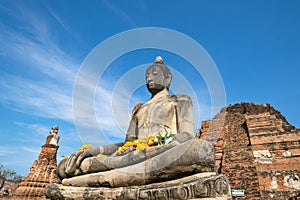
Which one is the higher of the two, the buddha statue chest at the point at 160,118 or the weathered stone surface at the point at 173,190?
the buddha statue chest at the point at 160,118

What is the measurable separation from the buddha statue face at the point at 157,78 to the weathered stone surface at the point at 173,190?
2194mm

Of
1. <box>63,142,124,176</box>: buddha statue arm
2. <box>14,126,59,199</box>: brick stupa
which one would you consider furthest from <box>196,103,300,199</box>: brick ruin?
<box>14,126,59,199</box>: brick stupa

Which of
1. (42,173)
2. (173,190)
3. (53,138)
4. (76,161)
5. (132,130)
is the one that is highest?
(53,138)

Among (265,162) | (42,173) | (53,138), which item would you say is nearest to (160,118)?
(265,162)

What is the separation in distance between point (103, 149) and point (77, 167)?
1.76 ft

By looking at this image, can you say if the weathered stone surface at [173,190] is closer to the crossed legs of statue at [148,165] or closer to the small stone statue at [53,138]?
the crossed legs of statue at [148,165]

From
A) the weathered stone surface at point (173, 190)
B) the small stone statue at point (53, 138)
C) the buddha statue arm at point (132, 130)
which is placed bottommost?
the weathered stone surface at point (173, 190)

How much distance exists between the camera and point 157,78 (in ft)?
13.7

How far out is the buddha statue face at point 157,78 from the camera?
4188 millimetres

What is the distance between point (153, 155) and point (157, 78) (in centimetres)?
195

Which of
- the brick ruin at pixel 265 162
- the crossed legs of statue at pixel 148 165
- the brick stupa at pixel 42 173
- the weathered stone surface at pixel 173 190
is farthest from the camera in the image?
the brick stupa at pixel 42 173

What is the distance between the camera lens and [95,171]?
111 inches

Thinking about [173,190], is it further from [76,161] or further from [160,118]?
[160,118]

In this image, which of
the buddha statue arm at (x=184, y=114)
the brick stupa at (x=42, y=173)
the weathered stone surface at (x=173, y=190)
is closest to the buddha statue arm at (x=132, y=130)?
the buddha statue arm at (x=184, y=114)
